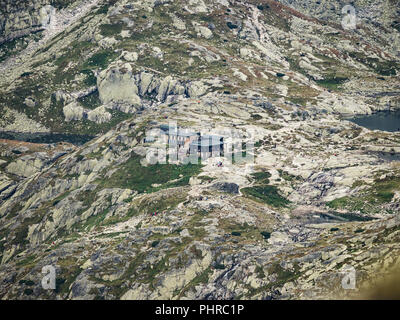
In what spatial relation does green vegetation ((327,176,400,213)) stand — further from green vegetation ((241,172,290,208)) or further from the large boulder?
the large boulder

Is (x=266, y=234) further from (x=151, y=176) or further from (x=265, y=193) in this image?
(x=151, y=176)

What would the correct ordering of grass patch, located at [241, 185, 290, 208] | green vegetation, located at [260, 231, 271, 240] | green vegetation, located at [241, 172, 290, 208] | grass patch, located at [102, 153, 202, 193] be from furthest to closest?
grass patch, located at [102, 153, 202, 193]
green vegetation, located at [241, 172, 290, 208]
grass patch, located at [241, 185, 290, 208]
green vegetation, located at [260, 231, 271, 240]

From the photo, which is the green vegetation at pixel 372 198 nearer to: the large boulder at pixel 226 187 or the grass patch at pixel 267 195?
the grass patch at pixel 267 195

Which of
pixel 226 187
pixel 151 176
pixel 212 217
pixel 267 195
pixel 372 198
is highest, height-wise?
pixel 372 198

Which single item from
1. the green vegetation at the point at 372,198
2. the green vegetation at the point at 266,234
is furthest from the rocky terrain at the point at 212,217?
the green vegetation at the point at 266,234

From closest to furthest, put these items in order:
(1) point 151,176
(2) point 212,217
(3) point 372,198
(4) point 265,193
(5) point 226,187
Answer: (2) point 212,217, (3) point 372,198, (5) point 226,187, (4) point 265,193, (1) point 151,176

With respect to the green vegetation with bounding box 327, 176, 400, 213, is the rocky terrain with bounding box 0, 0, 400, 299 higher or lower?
lower

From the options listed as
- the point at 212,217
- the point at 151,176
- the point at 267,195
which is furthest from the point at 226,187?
the point at 151,176

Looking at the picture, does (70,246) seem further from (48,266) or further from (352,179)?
(352,179)

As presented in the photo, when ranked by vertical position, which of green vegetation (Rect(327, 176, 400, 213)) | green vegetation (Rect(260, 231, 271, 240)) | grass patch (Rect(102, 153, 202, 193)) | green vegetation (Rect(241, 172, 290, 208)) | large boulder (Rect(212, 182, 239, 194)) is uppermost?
green vegetation (Rect(327, 176, 400, 213))

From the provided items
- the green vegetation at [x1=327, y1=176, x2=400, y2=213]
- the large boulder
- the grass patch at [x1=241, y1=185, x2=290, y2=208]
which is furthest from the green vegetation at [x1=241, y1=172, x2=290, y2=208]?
the green vegetation at [x1=327, y1=176, x2=400, y2=213]
